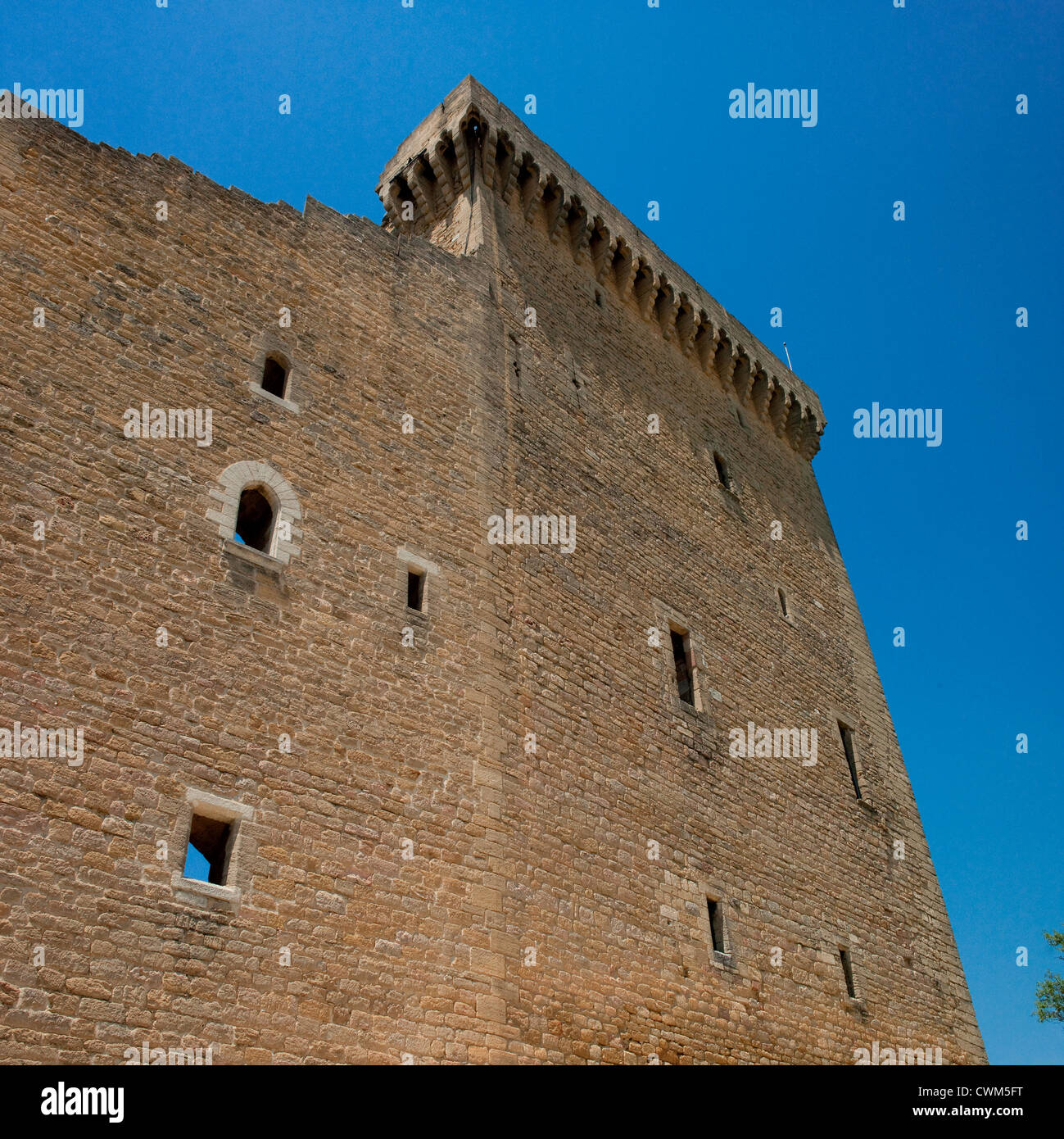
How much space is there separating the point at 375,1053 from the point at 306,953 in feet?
2.70

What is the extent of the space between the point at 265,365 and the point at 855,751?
1034 centimetres

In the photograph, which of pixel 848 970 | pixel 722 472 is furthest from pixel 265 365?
pixel 848 970

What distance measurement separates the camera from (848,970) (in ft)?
40.2

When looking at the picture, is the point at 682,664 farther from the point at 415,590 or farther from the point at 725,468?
the point at 725,468

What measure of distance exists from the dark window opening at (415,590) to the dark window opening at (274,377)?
2.02 m

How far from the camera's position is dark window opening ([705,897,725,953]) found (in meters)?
10.5

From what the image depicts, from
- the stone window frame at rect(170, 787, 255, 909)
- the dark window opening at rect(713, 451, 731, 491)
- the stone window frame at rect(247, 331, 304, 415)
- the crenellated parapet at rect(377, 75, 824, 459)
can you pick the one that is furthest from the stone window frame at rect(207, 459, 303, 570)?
the dark window opening at rect(713, 451, 731, 491)

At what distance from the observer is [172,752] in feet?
23.0

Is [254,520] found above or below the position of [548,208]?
below

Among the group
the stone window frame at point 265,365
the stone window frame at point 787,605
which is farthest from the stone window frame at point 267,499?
the stone window frame at point 787,605

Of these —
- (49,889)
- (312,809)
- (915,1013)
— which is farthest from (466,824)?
(915,1013)

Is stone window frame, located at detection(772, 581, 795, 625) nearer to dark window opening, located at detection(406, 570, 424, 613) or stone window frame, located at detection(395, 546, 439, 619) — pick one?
stone window frame, located at detection(395, 546, 439, 619)

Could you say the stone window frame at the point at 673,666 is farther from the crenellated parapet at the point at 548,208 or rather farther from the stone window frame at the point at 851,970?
the crenellated parapet at the point at 548,208

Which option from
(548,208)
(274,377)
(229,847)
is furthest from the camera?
(548,208)
